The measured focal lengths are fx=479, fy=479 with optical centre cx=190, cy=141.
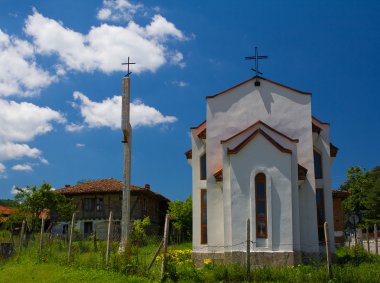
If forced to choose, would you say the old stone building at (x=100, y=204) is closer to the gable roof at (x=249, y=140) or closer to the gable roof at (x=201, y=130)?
the gable roof at (x=201, y=130)

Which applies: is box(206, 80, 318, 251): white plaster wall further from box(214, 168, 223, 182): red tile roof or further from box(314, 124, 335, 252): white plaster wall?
box(314, 124, 335, 252): white plaster wall

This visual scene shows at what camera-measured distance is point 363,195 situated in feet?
190

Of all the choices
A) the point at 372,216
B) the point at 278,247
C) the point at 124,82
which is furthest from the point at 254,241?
the point at 372,216

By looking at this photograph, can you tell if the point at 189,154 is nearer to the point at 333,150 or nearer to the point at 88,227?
the point at 333,150

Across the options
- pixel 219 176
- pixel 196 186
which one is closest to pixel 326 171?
pixel 219 176

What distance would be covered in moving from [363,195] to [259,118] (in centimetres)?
4101

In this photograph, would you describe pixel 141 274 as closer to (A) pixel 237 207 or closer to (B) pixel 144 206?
(A) pixel 237 207

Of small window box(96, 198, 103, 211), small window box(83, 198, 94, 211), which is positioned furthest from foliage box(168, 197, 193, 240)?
small window box(83, 198, 94, 211)

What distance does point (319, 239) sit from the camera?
21047 mm

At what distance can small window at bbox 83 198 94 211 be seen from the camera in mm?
46719

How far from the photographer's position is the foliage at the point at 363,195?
2115 inches

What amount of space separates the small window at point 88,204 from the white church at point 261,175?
82.6 feet

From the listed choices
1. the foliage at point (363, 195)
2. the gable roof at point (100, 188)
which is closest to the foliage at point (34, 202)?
the gable roof at point (100, 188)

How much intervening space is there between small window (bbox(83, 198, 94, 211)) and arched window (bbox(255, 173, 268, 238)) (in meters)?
30.6
